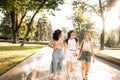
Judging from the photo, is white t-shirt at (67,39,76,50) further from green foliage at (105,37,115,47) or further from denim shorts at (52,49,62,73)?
green foliage at (105,37,115,47)

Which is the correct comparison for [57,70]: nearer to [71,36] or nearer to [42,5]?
[71,36]

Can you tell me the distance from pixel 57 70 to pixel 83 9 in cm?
3613

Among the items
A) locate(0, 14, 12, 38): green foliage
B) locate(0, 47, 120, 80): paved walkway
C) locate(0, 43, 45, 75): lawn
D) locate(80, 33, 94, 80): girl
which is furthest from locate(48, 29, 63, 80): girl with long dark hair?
locate(0, 14, 12, 38): green foliage

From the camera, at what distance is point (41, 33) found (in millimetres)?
131250

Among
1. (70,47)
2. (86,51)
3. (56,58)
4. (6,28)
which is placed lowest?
(56,58)

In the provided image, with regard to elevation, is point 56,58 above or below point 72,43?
below

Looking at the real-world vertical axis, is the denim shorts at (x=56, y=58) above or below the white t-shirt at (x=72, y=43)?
below

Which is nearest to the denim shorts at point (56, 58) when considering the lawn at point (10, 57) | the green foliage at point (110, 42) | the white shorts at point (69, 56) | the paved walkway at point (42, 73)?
the white shorts at point (69, 56)

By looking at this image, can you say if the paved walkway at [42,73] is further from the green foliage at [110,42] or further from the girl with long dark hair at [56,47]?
the green foliage at [110,42]

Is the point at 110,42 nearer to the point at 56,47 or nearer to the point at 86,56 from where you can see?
the point at 86,56

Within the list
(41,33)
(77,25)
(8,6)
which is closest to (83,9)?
(8,6)

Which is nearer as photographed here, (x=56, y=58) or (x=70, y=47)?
(x=56, y=58)

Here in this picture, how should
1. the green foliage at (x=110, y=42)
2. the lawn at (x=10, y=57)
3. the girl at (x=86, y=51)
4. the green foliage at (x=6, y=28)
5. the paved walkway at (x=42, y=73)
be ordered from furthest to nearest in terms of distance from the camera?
1. the green foliage at (x=6, y=28)
2. the green foliage at (x=110, y=42)
3. the lawn at (x=10, y=57)
4. the paved walkway at (x=42, y=73)
5. the girl at (x=86, y=51)

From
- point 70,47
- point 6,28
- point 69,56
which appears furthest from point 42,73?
point 6,28
